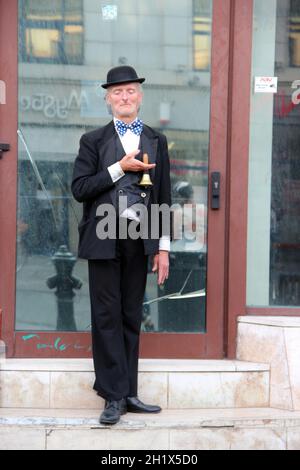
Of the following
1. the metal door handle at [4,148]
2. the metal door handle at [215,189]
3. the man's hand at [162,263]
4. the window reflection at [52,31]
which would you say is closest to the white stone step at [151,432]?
the man's hand at [162,263]

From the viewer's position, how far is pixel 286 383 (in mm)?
4047

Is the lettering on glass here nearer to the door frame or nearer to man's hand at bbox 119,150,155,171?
the door frame

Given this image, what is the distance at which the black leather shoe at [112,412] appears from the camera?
3.71m

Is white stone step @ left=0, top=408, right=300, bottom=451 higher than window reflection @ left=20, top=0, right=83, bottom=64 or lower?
lower

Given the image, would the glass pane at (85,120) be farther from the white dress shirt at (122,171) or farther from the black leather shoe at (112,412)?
the black leather shoe at (112,412)

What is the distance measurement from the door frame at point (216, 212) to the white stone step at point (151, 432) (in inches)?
20.6

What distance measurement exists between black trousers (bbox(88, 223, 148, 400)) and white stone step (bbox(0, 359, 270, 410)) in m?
0.25

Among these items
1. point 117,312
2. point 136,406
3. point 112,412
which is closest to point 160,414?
point 136,406

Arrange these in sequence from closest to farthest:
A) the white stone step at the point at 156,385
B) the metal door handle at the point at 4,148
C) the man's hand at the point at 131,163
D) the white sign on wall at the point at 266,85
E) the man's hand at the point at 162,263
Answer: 1. the man's hand at the point at 131,163
2. the man's hand at the point at 162,263
3. the white stone step at the point at 156,385
4. the metal door handle at the point at 4,148
5. the white sign on wall at the point at 266,85

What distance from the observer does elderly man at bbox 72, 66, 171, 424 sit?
367cm

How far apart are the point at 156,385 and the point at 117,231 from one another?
104 centimetres

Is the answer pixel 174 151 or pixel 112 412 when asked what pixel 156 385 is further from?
pixel 174 151

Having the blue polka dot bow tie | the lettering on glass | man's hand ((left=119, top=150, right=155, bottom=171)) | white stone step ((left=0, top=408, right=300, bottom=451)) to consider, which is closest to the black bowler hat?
the blue polka dot bow tie
